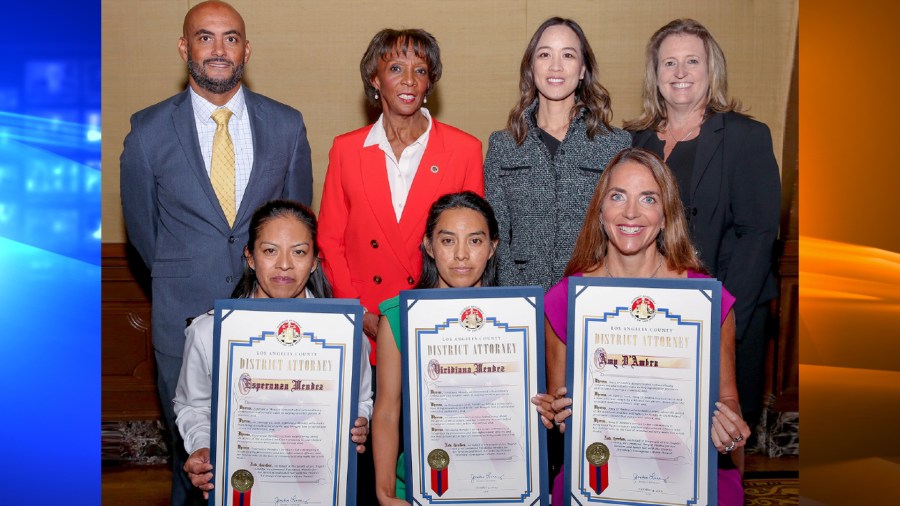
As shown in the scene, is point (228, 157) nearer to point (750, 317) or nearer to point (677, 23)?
point (677, 23)

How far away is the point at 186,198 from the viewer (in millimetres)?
3084

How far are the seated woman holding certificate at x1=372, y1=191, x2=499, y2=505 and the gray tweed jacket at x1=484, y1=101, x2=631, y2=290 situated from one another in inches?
11.9

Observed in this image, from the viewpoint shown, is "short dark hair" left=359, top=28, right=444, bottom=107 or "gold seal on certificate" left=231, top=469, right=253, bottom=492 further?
"short dark hair" left=359, top=28, right=444, bottom=107

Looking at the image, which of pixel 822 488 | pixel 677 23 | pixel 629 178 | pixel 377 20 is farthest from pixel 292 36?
pixel 822 488

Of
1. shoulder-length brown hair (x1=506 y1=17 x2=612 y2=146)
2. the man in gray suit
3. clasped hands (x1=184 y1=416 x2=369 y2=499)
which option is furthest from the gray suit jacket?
clasped hands (x1=184 y1=416 x2=369 y2=499)

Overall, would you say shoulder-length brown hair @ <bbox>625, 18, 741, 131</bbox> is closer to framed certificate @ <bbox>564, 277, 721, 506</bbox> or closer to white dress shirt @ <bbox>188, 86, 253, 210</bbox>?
framed certificate @ <bbox>564, 277, 721, 506</bbox>

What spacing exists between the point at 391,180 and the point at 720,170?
113cm

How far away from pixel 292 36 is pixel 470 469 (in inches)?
125

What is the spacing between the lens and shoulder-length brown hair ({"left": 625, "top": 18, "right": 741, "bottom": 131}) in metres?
3.11

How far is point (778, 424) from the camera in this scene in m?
4.91

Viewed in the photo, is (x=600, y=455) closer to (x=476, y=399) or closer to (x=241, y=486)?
(x=476, y=399)

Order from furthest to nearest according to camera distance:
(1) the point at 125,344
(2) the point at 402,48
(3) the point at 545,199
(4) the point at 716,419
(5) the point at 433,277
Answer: (1) the point at 125,344 < (2) the point at 402,48 < (3) the point at 545,199 < (5) the point at 433,277 < (4) the point at 716,419
